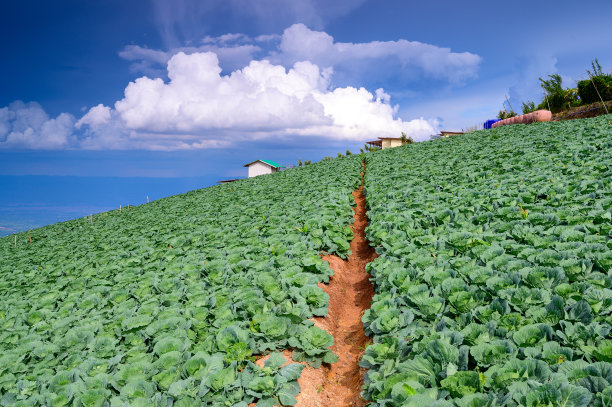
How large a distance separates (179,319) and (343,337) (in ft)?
10.2

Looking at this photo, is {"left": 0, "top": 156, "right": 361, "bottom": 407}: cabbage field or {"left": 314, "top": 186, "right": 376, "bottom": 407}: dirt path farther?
{"left": 314, "top": 186, "right": 376, "bottom": 407}: dirt path

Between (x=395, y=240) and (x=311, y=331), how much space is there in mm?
3517

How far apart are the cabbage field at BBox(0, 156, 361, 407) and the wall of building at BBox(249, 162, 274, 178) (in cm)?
5189

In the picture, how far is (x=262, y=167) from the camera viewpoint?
64.9 meters

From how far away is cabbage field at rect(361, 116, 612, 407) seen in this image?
3.22 m

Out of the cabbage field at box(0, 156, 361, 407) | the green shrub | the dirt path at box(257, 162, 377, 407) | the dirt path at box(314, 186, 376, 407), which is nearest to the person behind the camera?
the cabbage field at box(0, 156, 361, 407)

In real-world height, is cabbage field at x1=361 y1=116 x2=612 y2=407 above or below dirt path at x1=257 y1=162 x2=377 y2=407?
above

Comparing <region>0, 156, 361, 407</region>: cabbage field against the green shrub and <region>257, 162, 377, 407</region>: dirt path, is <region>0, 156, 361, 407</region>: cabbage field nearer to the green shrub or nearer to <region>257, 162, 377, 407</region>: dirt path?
<region>257, 162, 377, 407</region>: dirt path

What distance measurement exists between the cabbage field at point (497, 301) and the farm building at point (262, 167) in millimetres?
55187

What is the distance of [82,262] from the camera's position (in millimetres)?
12695

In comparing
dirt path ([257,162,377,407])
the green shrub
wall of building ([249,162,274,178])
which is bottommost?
dirt path ([257,162,377,407])

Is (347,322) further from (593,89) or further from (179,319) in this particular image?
(593,89)

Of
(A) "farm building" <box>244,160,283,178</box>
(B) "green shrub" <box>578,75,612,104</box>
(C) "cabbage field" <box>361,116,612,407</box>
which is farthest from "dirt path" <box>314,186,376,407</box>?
(A) "farm building" <box>244,160,283,178</box>

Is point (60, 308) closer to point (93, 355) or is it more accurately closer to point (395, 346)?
point (93, 355)
